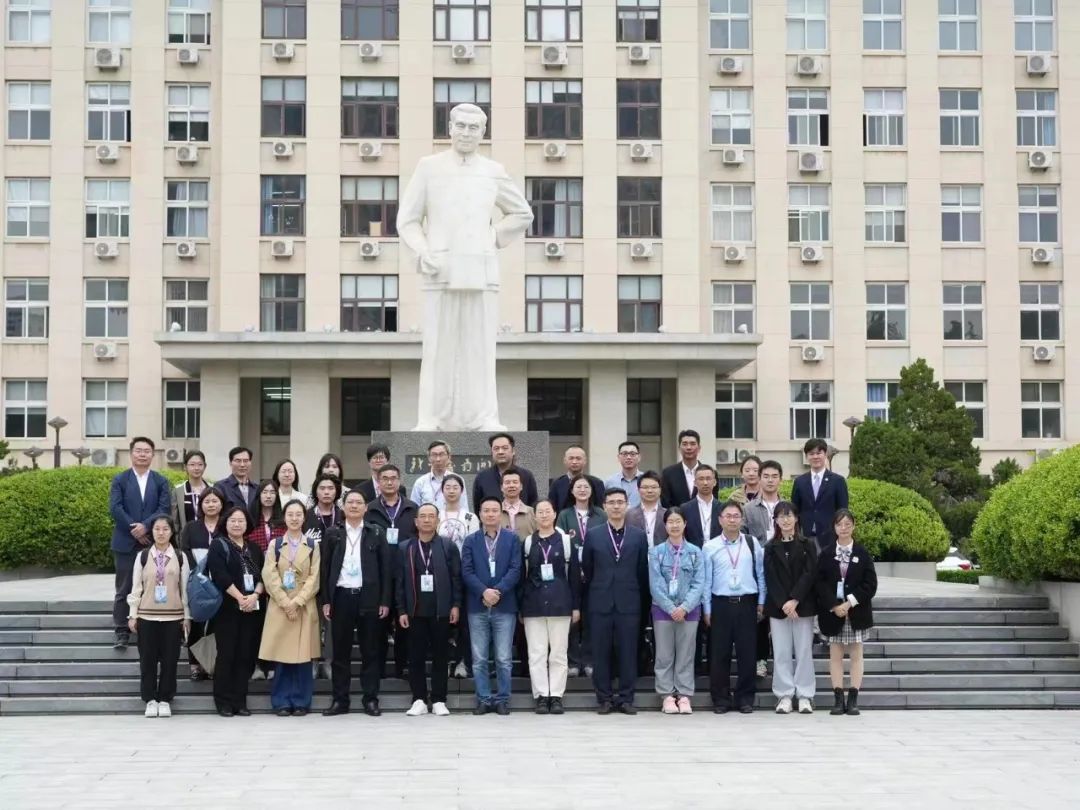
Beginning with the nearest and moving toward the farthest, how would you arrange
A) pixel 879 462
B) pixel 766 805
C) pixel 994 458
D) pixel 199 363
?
pixel 766 805 < pixel 879 462 < pixel 199 363 < pixel 994 458

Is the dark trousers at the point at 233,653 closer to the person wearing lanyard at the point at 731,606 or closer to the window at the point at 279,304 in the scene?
the person wearing lanyard at the point at 731,606

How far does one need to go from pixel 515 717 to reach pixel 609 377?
22.9 metres

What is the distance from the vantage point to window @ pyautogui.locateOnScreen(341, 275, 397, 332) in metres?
34.5

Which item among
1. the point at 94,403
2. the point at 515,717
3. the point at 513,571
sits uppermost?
the point at 94,403

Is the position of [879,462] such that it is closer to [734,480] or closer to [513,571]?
[734,480]

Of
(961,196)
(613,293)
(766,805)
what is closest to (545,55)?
(613,293)

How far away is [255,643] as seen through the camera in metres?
10.9

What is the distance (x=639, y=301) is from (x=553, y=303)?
2.05 meters

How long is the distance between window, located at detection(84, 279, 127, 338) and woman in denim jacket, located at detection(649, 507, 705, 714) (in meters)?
26.8

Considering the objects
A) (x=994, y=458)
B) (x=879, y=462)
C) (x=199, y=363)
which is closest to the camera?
(x=879, y=462)

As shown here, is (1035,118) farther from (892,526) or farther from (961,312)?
(892,526)

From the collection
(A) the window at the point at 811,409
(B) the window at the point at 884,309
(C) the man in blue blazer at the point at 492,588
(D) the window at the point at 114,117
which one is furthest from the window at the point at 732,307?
(C) the man in blue blazer at the point at 492,588

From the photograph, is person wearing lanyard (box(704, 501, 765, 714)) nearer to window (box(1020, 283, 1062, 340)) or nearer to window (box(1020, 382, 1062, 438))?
window (box(1020, 382, 1062, 438))

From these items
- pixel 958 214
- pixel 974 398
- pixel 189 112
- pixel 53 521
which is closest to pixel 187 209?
pixel 189 112
